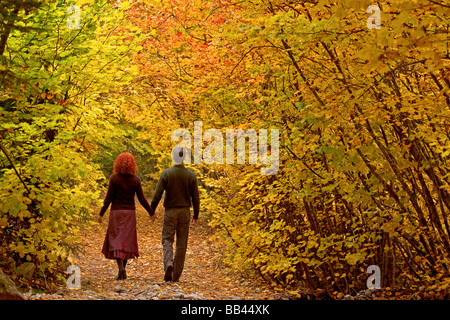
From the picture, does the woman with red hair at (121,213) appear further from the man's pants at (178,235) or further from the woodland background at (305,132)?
the woodland background at (305,132)

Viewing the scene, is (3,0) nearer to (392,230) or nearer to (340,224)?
(392,230)

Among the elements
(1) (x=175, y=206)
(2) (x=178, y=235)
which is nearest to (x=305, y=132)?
(1) (x=175, y=206)

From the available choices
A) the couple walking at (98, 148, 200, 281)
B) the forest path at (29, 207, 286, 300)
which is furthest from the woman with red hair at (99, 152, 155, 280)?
the forest path at (29, 207, 286, 300)

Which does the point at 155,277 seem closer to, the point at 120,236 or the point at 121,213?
the point at 120,236

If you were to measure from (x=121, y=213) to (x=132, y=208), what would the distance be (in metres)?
0.22

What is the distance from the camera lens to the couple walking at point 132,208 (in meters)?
8.82

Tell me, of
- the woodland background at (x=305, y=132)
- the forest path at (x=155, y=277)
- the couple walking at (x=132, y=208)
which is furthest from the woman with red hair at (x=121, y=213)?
the woodland background at (x=305, y=132)

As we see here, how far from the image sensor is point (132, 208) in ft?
29.5

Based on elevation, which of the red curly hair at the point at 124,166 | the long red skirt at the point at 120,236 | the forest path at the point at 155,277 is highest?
the red curly hair at the point at 124,166

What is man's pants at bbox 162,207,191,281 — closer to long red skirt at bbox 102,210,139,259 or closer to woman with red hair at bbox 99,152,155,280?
woman with red hair at bbox 99,152,155,280

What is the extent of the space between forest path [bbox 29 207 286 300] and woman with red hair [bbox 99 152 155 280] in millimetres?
282

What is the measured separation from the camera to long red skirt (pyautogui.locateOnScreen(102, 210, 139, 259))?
882 cm

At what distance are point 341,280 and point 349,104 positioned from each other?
384 cm
